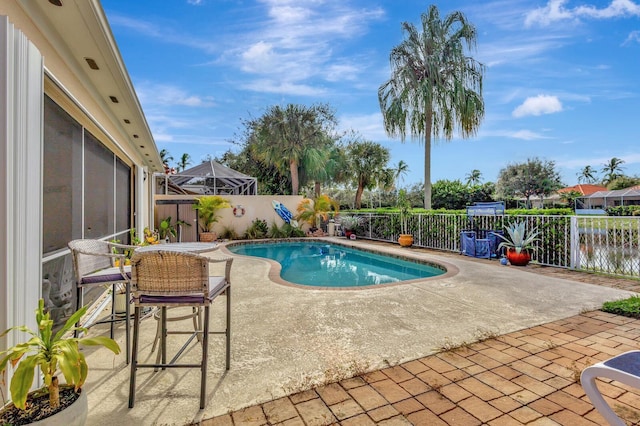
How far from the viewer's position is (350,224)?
1346cm

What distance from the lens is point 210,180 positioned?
17812 millimetres

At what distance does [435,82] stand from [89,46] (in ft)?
37.3

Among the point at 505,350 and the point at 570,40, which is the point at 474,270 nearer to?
the point at 505,350

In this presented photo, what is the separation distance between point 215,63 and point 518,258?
12.9 m

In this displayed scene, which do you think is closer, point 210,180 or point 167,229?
point 167,229

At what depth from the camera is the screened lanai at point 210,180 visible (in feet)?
53.8

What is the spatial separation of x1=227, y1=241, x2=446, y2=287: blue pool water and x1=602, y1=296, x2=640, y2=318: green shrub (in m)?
3.12

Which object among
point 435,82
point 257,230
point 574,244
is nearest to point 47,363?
point 574,244

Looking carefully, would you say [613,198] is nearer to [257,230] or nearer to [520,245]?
[520,245]

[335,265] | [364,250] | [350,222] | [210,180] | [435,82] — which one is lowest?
[335,265]

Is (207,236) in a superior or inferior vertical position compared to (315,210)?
inferior

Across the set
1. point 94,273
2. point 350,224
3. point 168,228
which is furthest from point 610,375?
point 350,224

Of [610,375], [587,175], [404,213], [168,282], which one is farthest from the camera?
[587,175]

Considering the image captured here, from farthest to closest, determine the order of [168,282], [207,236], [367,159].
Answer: [367,159], [207,236], [168,282]
